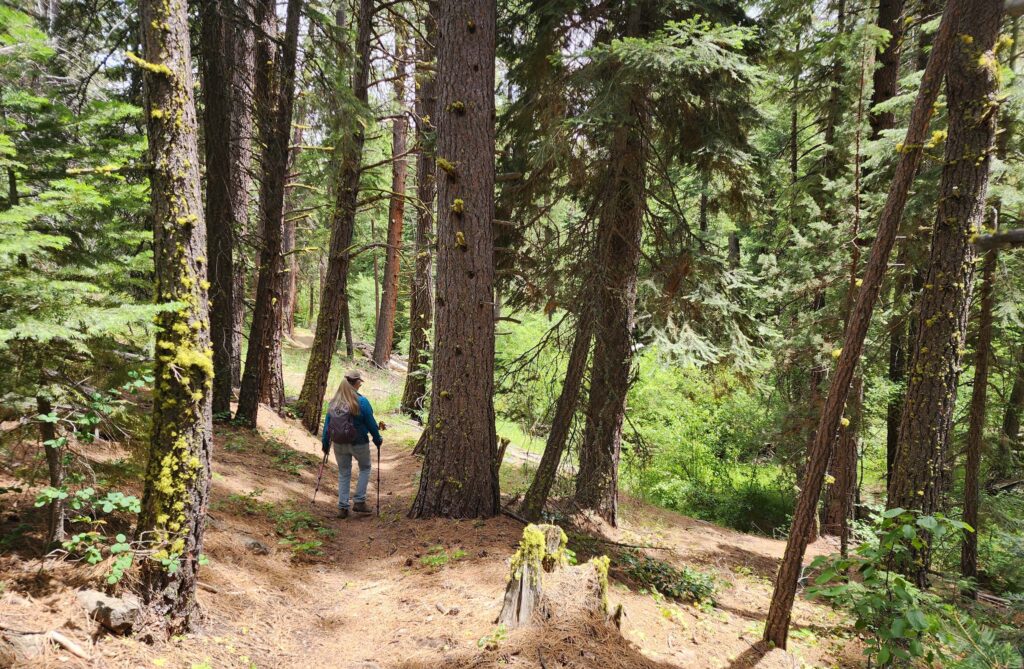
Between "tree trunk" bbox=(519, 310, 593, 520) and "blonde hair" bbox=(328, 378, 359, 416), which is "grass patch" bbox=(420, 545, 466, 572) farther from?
"blonde hair" bbox=(328, 378, 359, 416)

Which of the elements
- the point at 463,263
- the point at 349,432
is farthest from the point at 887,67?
the point at 349,432

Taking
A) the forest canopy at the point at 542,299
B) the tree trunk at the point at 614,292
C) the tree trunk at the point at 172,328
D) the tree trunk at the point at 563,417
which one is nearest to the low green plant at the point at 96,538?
the forest canopy at the point at 542,299

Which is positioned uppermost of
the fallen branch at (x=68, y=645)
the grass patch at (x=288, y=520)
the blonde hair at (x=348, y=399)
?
the blonde hair at (x=348, y=399)

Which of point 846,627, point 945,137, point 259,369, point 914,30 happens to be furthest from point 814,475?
point 914,30

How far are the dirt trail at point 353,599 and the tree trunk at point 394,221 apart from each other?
791cm

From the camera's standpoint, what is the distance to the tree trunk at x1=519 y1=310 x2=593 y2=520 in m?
6.70

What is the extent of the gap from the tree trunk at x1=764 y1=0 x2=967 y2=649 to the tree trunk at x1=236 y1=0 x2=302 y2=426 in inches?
334

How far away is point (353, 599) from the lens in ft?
16.0

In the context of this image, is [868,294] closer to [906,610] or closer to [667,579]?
[906,610]

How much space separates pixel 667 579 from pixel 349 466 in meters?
4.28

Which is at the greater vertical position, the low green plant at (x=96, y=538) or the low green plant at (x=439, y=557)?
the low green plant at (x=96, y=538)

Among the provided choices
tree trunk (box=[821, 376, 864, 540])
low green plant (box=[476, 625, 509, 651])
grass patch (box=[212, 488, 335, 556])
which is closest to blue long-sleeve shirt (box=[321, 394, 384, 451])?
grass patch (box=[212, 488, 335, 556])

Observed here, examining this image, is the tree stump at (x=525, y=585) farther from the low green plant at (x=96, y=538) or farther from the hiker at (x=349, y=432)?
the hiker at (x=349, y=432)

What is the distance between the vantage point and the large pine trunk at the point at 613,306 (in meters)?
6.78
